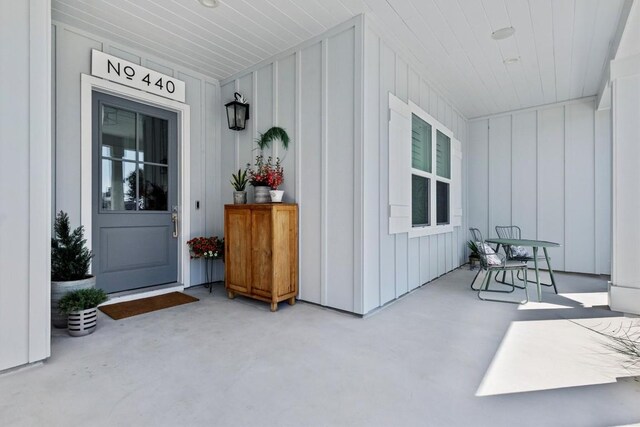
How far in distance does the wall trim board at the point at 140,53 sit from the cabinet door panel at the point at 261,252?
2246 mm

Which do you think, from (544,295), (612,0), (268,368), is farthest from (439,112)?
(268,368)

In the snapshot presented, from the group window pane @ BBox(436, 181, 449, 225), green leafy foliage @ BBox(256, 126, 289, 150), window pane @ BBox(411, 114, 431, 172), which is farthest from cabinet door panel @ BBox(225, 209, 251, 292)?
window pane @ BBox(436, 181, 449, 225)

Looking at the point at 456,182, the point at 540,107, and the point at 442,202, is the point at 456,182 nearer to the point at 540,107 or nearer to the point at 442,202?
the point at 442,202

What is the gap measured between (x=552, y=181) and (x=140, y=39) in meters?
6.58

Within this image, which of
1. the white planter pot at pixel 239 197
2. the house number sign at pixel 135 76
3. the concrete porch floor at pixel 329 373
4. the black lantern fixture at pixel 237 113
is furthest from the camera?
the black lantern fixture at pixel 237 113

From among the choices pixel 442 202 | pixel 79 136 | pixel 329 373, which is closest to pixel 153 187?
pixel 79 136

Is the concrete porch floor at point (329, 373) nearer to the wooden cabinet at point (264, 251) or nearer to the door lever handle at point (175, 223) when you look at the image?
the wooden cabinet at point (264, 251)

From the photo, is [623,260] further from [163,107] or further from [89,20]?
[89,20]

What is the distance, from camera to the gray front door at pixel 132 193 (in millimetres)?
3598

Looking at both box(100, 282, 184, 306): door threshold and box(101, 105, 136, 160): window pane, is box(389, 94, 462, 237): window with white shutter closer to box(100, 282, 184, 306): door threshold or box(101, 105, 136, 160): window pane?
box(100, 282, 184, 306): door threshold

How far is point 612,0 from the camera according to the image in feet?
9.45

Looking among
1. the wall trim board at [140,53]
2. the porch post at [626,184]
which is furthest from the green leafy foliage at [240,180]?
the porch post at [626,184]

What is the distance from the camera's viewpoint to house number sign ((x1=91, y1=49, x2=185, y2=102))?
3465mm

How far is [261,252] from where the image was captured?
3.47 m
